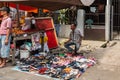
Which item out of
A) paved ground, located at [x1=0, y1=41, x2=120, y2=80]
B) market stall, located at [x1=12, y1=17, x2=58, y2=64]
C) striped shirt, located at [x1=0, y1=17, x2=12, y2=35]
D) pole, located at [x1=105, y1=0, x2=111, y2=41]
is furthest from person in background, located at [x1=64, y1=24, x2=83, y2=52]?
pole, located at [x1=105, y1=0, x2=111, y2=41]

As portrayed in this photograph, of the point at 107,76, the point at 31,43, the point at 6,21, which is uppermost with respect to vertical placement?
the point at 6,21

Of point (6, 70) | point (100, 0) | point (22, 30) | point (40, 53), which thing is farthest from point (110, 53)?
point (100, 0)

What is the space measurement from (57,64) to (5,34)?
171 centimetres

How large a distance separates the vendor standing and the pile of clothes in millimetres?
533

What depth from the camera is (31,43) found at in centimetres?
1009

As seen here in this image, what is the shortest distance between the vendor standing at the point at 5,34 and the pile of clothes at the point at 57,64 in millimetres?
533

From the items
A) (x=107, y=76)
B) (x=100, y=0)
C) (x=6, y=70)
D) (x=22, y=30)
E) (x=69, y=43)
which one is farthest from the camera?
(x=100, y=0)

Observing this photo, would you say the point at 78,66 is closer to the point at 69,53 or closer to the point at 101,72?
the point at 101,72

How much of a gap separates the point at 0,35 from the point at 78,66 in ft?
7.86

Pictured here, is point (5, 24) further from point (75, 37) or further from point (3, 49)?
point (75, 37)

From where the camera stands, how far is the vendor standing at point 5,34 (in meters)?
8.67

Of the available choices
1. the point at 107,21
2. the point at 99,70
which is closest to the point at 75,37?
the point at 99,70

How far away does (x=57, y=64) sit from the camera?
29.0 feet

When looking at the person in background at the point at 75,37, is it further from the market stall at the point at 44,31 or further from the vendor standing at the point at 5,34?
the vendor standing at the point at 5,34
